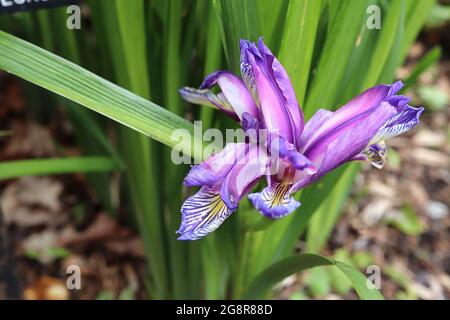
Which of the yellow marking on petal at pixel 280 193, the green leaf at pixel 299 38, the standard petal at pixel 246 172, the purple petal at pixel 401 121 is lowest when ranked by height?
the yellow marking on petal at pixel 280 193

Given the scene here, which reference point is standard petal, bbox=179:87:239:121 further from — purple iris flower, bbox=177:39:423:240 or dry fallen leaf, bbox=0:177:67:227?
dry fallen leaf, bbox=0:177:67:227

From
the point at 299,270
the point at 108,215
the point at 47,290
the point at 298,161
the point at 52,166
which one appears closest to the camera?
the point at 298,161

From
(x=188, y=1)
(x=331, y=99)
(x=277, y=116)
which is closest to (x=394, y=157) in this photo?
(x=331, y=99)

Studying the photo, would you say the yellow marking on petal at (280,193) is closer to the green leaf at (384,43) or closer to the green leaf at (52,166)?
the green leaf at (384,43)

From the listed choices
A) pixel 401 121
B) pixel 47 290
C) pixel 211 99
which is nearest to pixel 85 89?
pixel 211 99

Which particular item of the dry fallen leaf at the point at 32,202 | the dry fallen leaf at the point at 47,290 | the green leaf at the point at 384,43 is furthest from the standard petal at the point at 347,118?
the dry fallen leaf at the point at 32,202

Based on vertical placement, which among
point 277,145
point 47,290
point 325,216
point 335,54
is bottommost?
point 47,290

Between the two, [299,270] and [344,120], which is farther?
[299,270]

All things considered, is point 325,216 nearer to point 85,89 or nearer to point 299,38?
point 299,38
